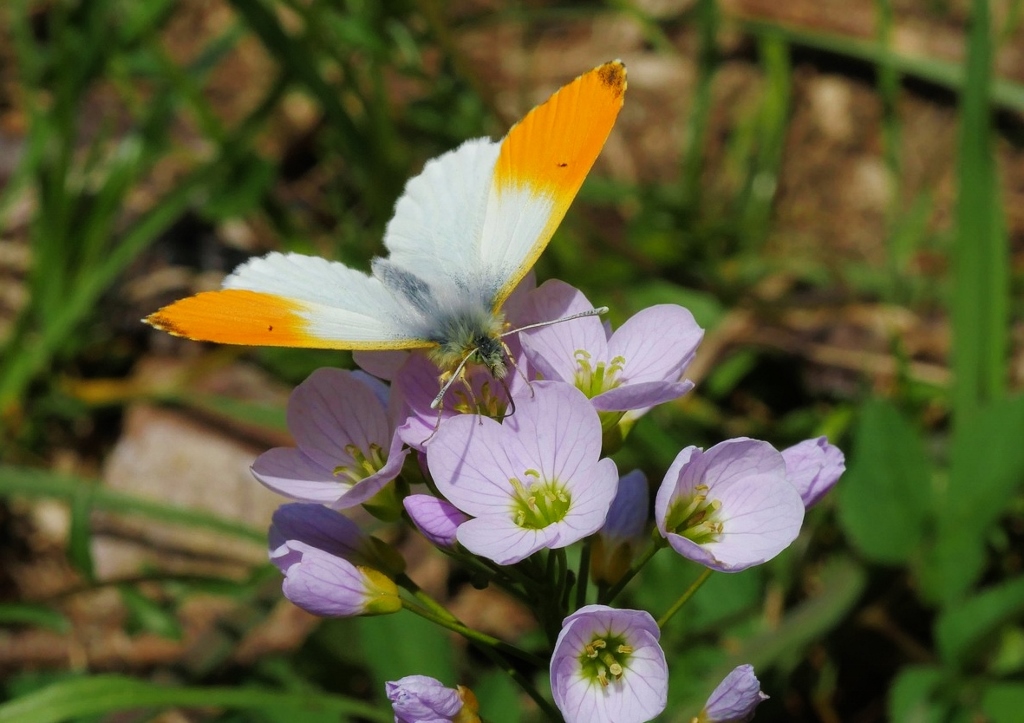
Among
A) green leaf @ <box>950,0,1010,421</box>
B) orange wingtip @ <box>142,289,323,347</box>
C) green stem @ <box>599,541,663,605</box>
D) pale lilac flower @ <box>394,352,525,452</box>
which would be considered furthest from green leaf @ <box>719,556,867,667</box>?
orange wingtip @ <box>142,289,323,347</box>

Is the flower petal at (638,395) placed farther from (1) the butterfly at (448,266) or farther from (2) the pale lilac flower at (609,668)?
(2) the pale lilac flower at (609,668)

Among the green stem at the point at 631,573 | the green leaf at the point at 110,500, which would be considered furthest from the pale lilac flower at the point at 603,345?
the green leaf at the point at 110,500

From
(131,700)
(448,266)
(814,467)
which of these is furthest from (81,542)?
(814,467)

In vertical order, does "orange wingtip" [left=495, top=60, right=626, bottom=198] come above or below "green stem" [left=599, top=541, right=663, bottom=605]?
above

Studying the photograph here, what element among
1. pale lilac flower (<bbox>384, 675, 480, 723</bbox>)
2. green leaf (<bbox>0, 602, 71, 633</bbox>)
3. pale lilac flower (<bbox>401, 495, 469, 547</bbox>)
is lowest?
green leaf (<bbox>0, 602, 71, 633</bbox>)

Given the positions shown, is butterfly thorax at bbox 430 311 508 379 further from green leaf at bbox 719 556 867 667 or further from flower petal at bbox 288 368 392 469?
green leaf at bbox 719 556 867 667

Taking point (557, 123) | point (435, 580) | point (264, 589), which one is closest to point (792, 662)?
point (435, 580)

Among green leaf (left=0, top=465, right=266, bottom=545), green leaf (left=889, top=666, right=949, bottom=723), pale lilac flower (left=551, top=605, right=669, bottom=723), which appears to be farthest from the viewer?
green leaf (left=0, top=465, right=266, bottom=545)
